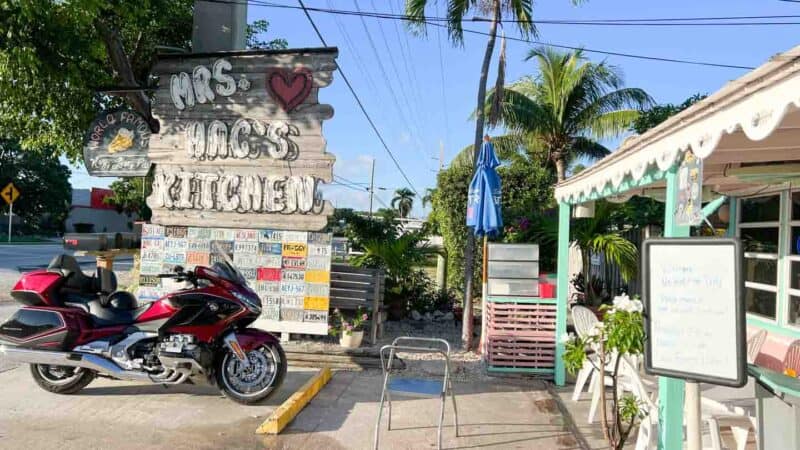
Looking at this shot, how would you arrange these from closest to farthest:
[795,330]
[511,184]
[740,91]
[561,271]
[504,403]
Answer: [740,91]
[795,330]
[504,403]
[561,271]
[511,184]

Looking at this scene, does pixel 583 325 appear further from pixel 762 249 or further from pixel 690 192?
pixel 690 192

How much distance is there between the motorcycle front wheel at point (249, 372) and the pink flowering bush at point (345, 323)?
249cm

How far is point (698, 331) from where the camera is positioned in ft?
9.70

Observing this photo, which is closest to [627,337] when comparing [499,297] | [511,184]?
[499,297]

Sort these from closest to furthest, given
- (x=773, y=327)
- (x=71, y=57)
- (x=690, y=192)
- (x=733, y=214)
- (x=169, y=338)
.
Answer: (x=690, y=192)
(x=169, y=338)
(x=773, y=327)
(x=733, y=214)
(x=71, y=57)

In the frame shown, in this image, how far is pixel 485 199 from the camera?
25.5 ft

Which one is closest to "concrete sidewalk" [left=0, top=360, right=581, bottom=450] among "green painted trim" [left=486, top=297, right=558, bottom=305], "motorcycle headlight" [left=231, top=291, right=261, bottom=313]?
"motorcycle headlight" [left=231, top=291, right=261, bottom=313]

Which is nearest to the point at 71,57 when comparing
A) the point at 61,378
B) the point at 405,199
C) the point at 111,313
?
the point at 111,313

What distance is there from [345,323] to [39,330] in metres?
3.55

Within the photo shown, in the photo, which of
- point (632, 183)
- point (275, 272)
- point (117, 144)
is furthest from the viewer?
point (117, 144)

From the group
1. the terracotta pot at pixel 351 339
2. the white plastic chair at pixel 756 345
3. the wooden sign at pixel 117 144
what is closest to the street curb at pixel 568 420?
the white plastic chair at pixel 756 345

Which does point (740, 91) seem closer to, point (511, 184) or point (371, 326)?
point (371, 326)

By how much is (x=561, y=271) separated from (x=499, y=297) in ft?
2.57

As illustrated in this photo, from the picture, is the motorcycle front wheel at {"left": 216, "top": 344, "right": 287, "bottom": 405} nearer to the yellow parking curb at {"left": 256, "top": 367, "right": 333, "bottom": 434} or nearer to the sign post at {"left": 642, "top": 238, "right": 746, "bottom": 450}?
the yellow parking curb at {"left": 256, "top": 367, "right": 333, "bottom": 434}
